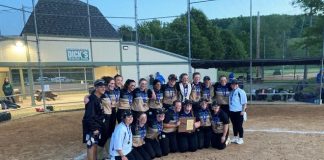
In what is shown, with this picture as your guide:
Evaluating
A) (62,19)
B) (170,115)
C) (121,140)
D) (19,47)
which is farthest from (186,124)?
(62,19)

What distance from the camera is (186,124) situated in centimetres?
564

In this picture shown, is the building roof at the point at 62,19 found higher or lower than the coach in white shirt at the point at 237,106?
higher

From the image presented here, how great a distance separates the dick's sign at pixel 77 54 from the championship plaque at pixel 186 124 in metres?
9.80

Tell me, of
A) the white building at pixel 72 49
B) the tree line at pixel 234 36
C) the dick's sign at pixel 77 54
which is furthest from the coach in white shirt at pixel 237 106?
the dick's sign at pixel 77 54

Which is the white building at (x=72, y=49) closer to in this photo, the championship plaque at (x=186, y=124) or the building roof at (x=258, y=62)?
the building roof at (x=258, y=62)

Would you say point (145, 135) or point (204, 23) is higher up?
point (204, 23)

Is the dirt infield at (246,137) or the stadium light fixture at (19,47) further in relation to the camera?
the stadium light fixture at (19,47)

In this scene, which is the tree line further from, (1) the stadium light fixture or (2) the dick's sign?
(1) the stadium light fixture

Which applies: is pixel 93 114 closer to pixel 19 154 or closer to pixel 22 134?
pixel 19 154

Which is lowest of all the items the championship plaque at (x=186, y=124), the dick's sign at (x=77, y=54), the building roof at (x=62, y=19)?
the championship plaque at (x=186, y=124)

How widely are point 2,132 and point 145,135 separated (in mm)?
5109

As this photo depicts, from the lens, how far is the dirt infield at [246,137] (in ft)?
17.9

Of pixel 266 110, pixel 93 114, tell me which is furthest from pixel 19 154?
pixel 266 110

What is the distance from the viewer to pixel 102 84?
15.2 feet
